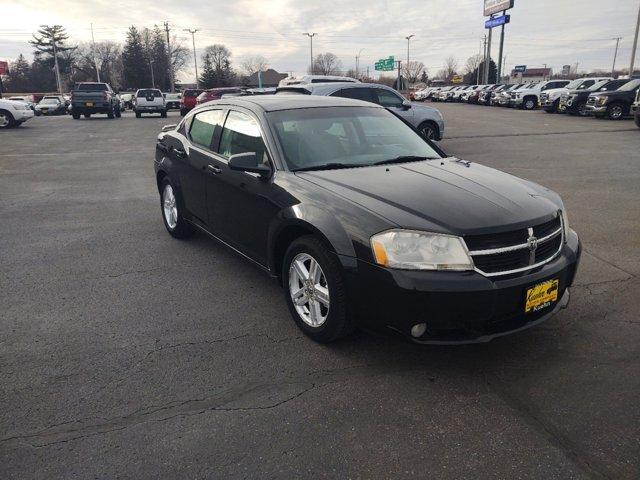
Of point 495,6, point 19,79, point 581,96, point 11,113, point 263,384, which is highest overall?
point 495,6

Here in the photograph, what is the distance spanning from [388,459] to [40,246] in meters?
4.97

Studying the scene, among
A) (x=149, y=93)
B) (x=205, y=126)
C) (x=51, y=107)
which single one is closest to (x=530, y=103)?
(x=149, y=93)

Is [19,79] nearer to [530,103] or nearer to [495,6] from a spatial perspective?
[495,6]

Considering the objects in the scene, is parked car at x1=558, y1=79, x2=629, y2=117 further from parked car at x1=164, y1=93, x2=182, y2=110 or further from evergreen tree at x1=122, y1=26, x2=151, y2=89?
evergreen tree at x1=122, y1=26, x2=151, y2=89

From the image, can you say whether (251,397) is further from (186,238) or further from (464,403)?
(186,238)

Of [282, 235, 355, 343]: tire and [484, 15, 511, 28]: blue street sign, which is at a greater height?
[484, 15, 511, 28]: blue street sign

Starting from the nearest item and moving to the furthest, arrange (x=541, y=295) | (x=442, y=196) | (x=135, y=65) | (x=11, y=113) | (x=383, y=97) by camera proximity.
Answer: (x=541, y=295) → (x=442, y=196) → (x=383, y=97) → (x=11, y=113) → (x=135, y=65)

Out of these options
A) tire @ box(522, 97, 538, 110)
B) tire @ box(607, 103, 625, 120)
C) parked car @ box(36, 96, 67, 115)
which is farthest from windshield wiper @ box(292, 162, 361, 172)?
parked car @ box(36, 96, 67, 115)

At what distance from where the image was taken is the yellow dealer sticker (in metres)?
3.10

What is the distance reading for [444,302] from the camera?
290 cm

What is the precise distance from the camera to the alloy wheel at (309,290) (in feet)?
11.5

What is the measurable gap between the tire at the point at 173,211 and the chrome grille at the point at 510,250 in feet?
11.9

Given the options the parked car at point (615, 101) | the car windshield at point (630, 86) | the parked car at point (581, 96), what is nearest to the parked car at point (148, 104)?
the parked car at point (581, 96)

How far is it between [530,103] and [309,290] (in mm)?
34338
